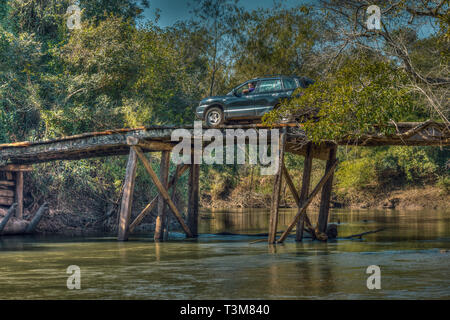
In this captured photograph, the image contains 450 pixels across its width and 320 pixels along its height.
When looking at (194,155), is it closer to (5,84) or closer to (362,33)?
(362,33)

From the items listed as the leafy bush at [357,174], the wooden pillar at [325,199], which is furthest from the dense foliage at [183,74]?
the wooden pillar at [325,199]

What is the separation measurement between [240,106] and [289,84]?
171 centimetres

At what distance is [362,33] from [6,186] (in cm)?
1557

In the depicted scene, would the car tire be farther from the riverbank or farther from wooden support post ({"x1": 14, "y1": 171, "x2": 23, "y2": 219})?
wooden support post ({"x1": 14, "y1": 171, "x2": 23, "y2": 219})

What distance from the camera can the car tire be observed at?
19031 millimetres

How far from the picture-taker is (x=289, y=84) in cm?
1780

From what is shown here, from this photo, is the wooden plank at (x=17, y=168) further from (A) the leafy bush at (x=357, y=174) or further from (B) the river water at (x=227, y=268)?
(A) the leafy bush at (x=357, y=174)

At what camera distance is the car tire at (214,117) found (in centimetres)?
1903

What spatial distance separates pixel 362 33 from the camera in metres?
15.2
